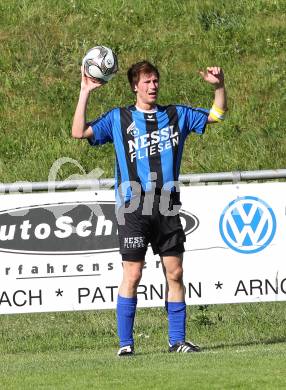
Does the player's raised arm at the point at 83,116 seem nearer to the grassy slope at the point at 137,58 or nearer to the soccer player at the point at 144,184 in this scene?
the soccer player at the point at 144,184

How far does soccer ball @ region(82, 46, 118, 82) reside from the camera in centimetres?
895

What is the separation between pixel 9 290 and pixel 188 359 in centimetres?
306

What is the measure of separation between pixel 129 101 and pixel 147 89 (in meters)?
7.52

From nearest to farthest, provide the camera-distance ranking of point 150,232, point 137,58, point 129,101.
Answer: point 150,232 → point 129,101 → point 137,58

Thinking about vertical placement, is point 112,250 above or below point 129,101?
below

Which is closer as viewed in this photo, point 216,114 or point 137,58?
point 216,114

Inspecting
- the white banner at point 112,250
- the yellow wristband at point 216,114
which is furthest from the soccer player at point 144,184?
the white banner at point 112,250

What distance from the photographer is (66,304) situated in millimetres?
10828

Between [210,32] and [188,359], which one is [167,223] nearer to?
[188,359]

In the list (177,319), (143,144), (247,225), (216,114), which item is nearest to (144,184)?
(143,144)

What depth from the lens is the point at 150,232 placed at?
888 centimetres

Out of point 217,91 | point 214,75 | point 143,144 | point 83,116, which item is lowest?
point 143,144

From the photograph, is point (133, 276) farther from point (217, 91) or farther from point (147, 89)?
point (217, 91)

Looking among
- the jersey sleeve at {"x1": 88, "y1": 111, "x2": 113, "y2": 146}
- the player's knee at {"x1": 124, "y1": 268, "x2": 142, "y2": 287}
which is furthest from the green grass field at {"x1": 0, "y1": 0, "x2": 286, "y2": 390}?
the jersey sleeve at {"x1": 88, "y1": 111, "x2": 113, "y2": 146}
